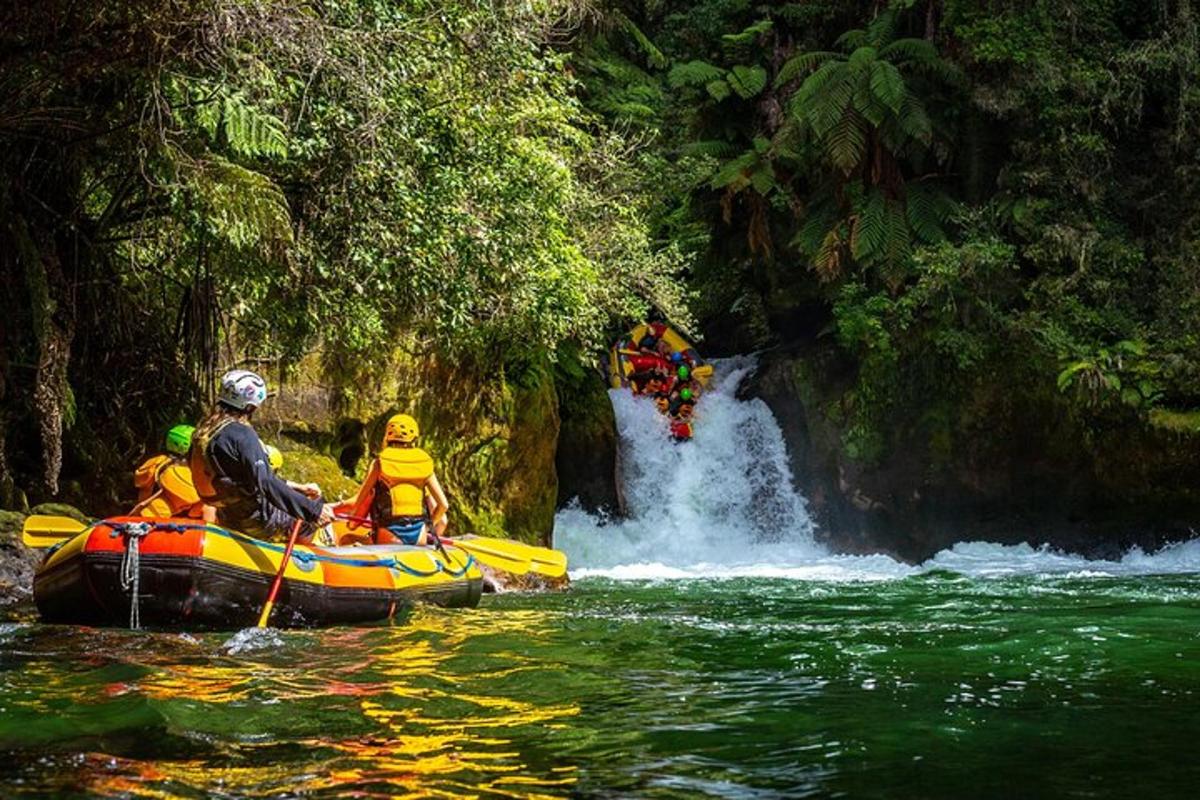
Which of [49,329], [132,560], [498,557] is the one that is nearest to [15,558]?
[49,329]

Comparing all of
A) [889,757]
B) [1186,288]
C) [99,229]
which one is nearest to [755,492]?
[1186,288]

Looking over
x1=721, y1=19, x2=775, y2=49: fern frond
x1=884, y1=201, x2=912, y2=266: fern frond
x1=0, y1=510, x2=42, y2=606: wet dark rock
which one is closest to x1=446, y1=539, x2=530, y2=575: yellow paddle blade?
x1=0, y1=510, x2=42, y2=606: wet dark rock

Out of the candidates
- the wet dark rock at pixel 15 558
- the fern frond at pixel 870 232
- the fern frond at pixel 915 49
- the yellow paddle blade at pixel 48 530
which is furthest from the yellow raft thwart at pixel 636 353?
the yellow paddle blade at pixel 48 530

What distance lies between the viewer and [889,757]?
389 cm

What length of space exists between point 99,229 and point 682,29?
51.6ft

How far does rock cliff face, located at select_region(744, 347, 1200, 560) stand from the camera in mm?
15250

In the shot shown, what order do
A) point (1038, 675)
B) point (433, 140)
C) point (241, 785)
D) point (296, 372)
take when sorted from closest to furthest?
point (241, 785)
point (1038, 675)
point (433, 140)
point (296, 372)

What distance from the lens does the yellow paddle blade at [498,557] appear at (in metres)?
10.3

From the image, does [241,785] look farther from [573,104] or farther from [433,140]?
[573,104]

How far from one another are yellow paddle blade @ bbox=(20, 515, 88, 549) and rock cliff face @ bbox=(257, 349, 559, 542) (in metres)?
3.75

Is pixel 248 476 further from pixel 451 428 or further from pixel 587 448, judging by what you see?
pixel 587 448

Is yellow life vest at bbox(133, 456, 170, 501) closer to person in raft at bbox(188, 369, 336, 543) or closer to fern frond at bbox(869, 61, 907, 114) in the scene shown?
person in raft at bbox(188, 369, 336, 543)

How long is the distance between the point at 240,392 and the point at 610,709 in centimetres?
337

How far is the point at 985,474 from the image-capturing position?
1700cm
